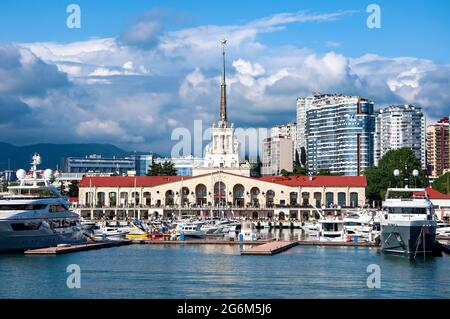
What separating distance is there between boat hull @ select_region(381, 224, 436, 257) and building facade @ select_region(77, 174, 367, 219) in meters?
65.2

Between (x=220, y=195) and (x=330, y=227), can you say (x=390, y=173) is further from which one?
(x=330, y=227)

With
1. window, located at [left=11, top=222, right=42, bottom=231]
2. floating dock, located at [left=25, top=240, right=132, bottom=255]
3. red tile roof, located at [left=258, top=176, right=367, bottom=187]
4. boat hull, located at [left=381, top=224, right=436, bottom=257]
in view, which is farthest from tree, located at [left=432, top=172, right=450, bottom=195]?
window, located at [left=11, top=222, right=42, bottom=231]

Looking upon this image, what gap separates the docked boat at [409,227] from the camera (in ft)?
190

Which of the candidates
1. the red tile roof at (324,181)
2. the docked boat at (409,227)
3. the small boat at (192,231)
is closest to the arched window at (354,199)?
the red tile roof at (324,181)

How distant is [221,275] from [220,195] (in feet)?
273

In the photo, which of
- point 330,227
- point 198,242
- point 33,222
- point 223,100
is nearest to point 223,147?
point 223,100

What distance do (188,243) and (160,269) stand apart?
23.0 m

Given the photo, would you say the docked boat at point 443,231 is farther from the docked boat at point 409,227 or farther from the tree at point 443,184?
the tree at point 443,184

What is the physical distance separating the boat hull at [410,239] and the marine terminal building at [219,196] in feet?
211

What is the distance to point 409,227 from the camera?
2281 inches

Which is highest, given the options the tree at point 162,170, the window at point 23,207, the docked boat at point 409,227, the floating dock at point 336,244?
the tree at point 162,170

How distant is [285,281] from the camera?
4484 cm
